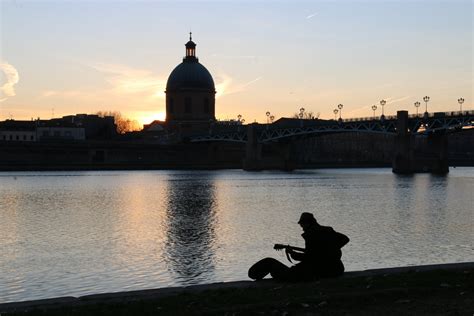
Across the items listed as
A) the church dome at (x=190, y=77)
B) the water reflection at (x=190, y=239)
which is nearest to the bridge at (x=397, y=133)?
the church dome at (x=190, y=77)

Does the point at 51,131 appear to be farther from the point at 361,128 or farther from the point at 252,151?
the point at 361,128

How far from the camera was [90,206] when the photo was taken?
46812 millimetres

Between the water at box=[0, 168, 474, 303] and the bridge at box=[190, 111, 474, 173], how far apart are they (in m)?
61.1

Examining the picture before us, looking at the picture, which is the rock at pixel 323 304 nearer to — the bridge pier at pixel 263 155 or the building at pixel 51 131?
the bridge pier at pixel 263 155

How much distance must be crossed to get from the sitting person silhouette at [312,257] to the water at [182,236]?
18.2ft

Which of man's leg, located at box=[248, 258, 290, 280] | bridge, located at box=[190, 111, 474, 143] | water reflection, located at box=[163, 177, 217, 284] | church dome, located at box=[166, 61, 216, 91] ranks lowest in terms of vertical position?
water reflection, located at box=[163, 177, 217, 284]

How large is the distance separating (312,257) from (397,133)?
4286 inches

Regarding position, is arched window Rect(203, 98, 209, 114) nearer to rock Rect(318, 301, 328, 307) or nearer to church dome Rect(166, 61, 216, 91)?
church dome Rect(166, 61, 216, 91)

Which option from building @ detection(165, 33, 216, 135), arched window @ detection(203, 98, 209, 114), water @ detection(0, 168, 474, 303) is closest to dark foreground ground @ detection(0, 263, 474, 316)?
water @ detection(0, 168, 474, 303)

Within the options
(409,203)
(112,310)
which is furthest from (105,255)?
(409,203)

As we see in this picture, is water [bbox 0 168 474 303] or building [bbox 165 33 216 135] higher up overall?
building [bbox 165 33 216 135]

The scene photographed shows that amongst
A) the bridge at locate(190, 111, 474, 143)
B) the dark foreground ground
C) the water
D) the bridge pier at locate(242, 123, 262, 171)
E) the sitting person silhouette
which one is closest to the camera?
the dark foreground ground

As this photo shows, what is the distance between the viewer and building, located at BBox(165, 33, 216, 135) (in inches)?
6900

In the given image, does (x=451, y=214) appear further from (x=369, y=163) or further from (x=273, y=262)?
(x=369, y=163)
